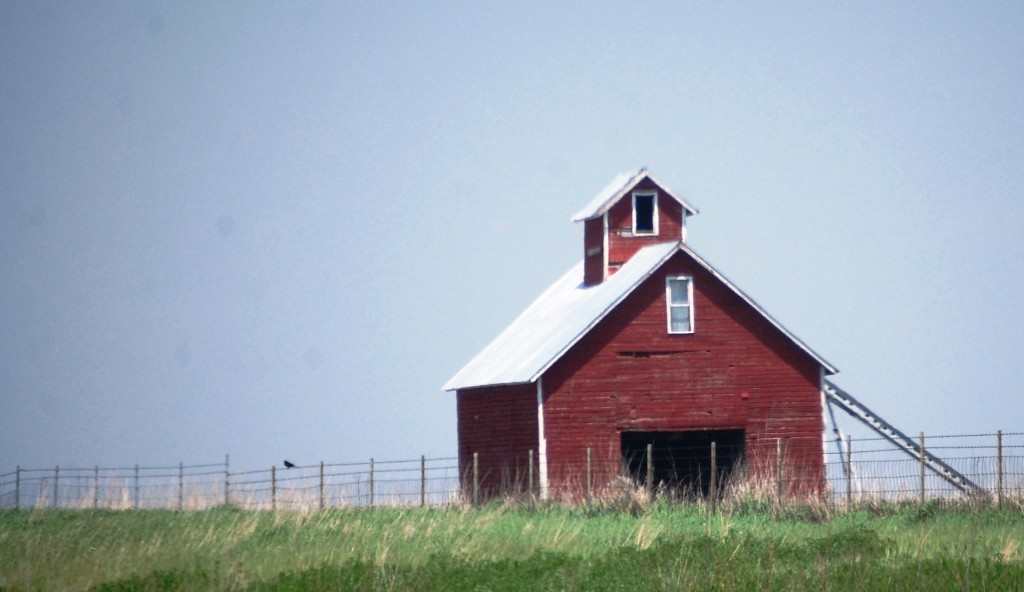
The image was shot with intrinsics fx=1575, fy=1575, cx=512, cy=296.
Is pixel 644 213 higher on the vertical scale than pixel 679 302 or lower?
higher

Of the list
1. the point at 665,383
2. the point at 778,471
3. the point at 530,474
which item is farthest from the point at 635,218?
the point at 778,471

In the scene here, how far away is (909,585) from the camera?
19031mm

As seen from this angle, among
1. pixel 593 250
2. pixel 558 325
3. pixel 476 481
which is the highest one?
pixel 593 250

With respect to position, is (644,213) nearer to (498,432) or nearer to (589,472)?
(498,432)

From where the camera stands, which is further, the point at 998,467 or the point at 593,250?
the point at 593,250

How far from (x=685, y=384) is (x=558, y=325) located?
4241mm

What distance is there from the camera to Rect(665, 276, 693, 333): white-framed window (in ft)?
128

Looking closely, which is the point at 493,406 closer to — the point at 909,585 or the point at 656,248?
the point at 656,248

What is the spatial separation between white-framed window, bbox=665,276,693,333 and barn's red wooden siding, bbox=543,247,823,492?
151mm

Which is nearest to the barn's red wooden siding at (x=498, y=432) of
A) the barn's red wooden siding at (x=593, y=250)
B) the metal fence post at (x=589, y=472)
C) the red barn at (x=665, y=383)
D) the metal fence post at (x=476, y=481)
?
the red barn at (x=665, y=383)

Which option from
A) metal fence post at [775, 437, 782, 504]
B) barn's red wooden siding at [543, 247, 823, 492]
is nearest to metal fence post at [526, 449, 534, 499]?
barn's red wooden siding at [543, 247, 823, 492]

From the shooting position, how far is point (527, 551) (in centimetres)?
2500

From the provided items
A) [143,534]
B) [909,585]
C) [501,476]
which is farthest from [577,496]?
[909,585]

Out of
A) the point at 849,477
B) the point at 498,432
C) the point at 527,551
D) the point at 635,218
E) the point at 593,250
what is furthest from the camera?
the point at 593,250
